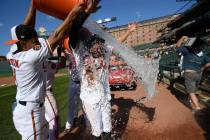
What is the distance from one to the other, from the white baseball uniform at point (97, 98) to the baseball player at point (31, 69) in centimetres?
94

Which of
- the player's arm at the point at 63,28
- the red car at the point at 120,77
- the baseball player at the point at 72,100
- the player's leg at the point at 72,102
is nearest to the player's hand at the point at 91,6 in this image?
the player's arm at the point at 63,28

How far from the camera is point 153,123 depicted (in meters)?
6.87

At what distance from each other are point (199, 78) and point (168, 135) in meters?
2.41

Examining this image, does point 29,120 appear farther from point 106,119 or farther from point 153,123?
point 153,123

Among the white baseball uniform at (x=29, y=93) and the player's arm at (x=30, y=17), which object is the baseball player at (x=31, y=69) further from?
the player's arm at (x=30, y=17)

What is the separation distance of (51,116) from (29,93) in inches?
63.8

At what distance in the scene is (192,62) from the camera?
7.67 m

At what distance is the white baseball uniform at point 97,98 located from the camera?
454 centimetres

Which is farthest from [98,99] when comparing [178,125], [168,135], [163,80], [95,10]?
[163,80]

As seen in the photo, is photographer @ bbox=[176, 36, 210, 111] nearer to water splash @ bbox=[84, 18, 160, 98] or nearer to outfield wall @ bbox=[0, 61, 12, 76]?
water splash @ bbox=[84, 18, 160, 98]

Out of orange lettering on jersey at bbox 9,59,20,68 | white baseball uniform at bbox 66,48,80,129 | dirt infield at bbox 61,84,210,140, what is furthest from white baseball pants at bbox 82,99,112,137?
white baseball uniform at bbox 66,48,80,129

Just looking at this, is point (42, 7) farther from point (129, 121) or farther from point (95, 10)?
point (129, 121)

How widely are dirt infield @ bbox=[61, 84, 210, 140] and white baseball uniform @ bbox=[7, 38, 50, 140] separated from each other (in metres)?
2.57

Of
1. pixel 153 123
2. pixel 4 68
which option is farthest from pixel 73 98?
pixel 4 68
